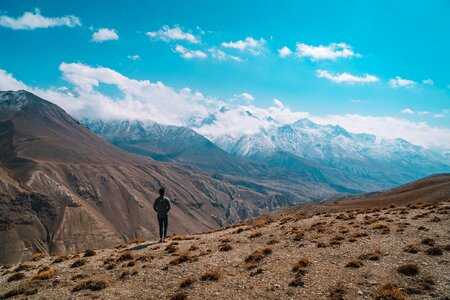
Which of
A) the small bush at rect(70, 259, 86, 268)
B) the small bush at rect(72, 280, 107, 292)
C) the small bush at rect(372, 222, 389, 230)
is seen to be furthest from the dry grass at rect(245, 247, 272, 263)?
the small bush at rect(70, 259, 86, 268)

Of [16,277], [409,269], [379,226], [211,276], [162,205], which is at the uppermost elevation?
[162,205]

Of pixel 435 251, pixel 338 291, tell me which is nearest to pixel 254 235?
pixel 338 291

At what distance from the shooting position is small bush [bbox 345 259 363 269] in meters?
17.7

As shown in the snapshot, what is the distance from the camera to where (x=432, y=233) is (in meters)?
23.3

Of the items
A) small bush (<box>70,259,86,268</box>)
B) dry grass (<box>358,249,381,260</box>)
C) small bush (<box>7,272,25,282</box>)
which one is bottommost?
small bush (<box>7,272,25,282</box>)

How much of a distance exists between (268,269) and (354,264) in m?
4.57

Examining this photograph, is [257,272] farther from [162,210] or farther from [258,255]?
[162,210]

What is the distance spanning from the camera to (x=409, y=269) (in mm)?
16484

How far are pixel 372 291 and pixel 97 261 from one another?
1651 centimetres

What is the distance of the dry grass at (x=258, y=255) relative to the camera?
64.5 ft

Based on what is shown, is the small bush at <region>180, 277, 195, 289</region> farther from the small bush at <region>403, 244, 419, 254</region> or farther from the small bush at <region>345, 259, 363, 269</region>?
the small bush at <region>403, 244, 419, 254</region>

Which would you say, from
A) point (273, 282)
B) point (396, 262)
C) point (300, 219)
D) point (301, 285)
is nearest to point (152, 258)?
point (273, 282)

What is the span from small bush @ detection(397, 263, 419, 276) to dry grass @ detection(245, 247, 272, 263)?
24.1 feet

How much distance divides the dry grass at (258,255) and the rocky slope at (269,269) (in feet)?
0.23
